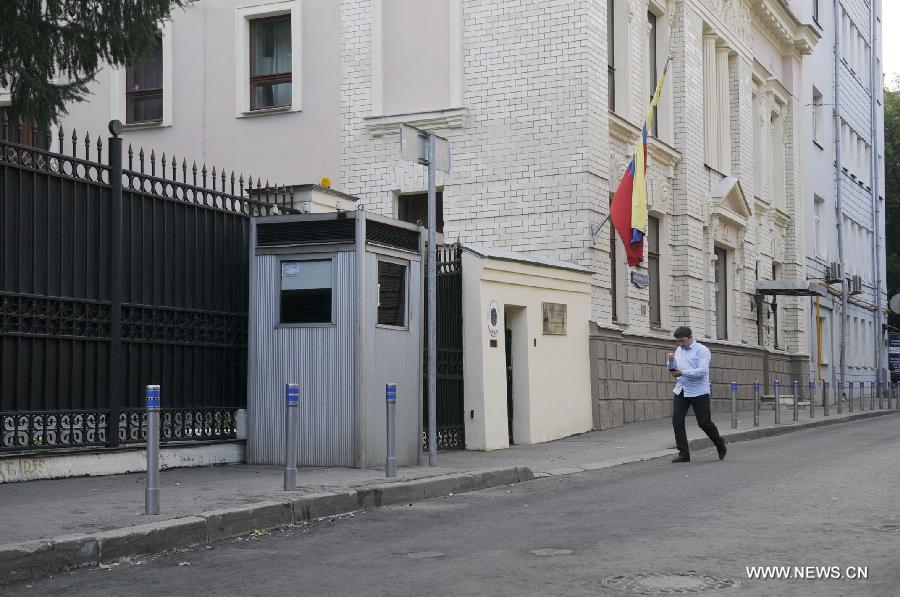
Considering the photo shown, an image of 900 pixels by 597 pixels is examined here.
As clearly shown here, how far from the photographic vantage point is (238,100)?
25312 millimetres

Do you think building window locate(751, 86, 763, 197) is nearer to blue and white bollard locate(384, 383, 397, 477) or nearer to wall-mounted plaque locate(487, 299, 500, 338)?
wall-mounted plaque locate(487, 299, 500, 338)

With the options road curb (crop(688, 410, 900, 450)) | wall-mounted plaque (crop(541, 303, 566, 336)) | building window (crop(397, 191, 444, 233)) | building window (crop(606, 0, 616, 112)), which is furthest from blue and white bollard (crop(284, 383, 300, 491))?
building window (crop(606, 0, 616, 112))

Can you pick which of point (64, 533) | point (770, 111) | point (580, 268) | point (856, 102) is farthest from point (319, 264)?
point (856, 102)

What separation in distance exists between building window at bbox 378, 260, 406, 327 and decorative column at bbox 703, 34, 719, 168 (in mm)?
17916

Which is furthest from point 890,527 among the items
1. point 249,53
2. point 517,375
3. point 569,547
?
point 249,53

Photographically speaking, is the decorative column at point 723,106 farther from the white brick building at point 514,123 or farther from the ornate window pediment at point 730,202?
the white brick building at point 514,123

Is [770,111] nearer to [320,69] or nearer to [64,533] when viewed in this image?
[320,69]

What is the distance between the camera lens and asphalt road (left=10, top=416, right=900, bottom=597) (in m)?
6.86

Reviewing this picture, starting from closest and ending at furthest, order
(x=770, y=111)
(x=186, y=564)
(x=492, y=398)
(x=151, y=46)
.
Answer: (x=186, y=564) → (x=151, y=46) → (x=492, y=398) → (x=770, y=111)

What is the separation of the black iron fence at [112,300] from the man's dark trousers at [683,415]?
17.8ft

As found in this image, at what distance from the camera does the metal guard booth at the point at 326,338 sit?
13453 millimetres

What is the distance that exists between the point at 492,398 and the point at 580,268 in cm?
377

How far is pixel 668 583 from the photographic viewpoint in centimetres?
676

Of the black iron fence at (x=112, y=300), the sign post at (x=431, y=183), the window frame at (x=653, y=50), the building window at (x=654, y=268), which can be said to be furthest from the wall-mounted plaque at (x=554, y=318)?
the window frame at (x=653, y=50)
